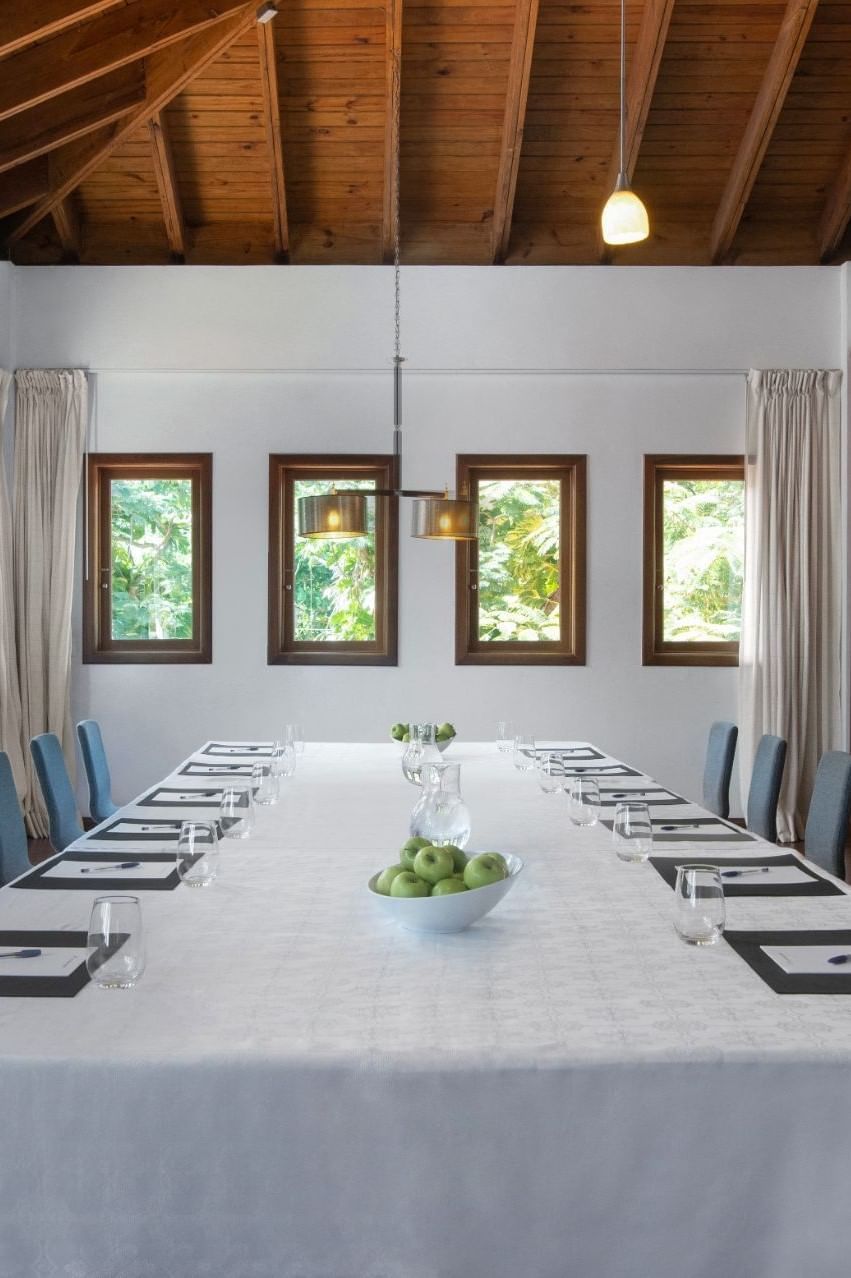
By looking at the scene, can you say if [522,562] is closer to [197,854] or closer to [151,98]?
[151,98]


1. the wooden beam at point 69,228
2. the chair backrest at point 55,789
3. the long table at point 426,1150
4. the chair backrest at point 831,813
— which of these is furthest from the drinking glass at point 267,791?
the wooden beam at point 69,228

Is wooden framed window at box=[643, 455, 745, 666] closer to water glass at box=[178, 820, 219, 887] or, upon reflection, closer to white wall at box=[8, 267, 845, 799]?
white wall at box=[8, 267, 845, 799]

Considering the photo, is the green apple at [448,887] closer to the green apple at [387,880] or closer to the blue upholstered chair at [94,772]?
the green apple at [387,880]

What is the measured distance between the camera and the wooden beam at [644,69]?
17.7 feet

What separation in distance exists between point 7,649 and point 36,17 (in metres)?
3.46

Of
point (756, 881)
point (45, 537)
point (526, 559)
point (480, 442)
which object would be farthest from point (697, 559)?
point (756, 881)

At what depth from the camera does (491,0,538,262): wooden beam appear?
5426 mm

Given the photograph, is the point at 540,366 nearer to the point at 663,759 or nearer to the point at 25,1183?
the point at 663,759

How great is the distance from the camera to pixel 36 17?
4109mm

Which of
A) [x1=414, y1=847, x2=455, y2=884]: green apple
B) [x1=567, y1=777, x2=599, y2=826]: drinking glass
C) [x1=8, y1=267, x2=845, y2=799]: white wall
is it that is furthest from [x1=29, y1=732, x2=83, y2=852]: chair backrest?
[x1=8, y1=267, x2=845, y2=799]: white wall

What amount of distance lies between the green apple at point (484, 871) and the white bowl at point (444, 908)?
13 millimetres

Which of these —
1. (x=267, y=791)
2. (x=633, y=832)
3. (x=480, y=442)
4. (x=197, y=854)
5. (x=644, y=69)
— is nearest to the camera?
(x=197, y=854)

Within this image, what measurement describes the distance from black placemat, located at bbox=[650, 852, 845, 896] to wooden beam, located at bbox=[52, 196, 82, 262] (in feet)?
17.4

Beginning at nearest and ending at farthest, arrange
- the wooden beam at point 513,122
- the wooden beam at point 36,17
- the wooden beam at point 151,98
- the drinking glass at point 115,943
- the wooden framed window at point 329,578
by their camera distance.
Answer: the drinking glass at point 115,943
the wooden beam at point 36,17
the wooden beam at point 151,98
the wooden beam at point 513,122
the wooden framed window at point 329,578
